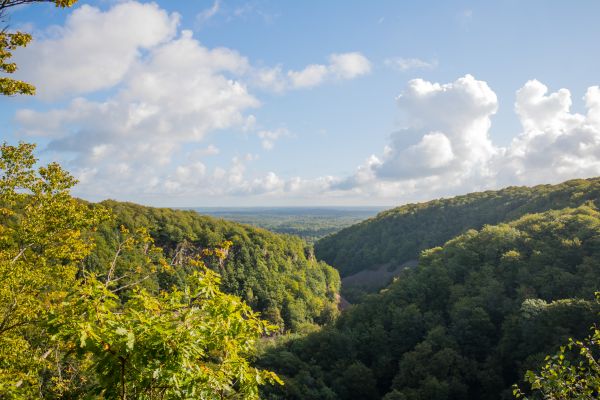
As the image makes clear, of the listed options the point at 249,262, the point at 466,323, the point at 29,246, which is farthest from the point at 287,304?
the point at 29,246

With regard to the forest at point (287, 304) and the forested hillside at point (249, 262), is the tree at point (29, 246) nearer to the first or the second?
the forest at point (287, 304)

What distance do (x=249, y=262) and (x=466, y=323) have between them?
59.5 metres

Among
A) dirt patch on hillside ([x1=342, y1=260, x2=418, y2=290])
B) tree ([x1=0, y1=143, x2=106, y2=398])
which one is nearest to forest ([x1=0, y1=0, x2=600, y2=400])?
tree ([x1=0, y1=143, x2=106, y2=398])

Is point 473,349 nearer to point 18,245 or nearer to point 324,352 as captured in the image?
point 324,352

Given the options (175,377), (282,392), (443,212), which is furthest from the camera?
(443,212)

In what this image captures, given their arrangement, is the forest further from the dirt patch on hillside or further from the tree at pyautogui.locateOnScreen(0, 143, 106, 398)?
the dirt patch on hillside

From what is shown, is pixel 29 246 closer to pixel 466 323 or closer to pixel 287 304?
pixel 466 323

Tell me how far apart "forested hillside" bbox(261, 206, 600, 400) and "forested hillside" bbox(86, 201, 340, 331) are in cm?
2750

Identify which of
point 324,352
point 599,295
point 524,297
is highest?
point 599,295

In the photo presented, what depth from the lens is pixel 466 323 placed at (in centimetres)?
5697

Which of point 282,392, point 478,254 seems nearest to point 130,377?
point 282,392

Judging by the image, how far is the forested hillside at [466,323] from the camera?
48031mm

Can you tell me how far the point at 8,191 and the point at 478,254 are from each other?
75.9 m

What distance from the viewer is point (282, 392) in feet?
166
